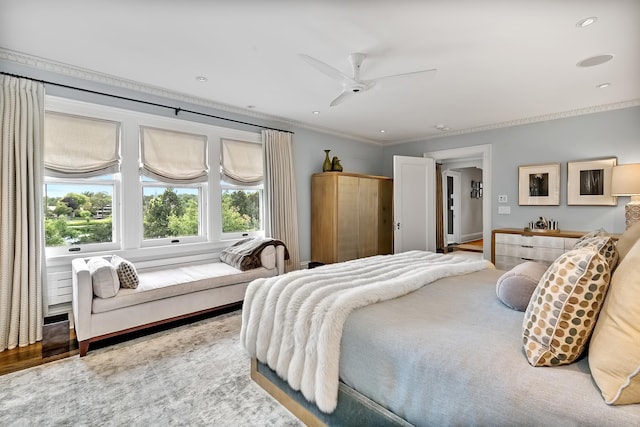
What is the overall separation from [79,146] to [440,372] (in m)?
3.69

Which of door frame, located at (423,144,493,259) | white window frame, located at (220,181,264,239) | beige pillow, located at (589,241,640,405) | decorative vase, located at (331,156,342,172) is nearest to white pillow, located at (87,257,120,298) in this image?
white window frame, located at (220,181,264,239)

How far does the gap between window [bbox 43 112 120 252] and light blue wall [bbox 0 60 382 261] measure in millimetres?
259

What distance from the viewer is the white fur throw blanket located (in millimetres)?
1529

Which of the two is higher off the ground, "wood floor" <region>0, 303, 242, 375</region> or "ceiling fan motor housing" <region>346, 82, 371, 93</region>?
"ceiling fan motor housing" <region>346, 82, 371, 93</region>

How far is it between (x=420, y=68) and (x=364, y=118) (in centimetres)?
177

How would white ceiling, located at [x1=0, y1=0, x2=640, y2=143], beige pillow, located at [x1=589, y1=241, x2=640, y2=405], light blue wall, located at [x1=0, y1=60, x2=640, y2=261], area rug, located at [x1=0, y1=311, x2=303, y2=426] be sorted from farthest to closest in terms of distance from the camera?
light blue wall, located at [x1=0, y1=60, x2=640, y2=261], white ceiling, located at [x1=0, y1=0, x2=640, y2=143], area rug, located at [x1=0, y1=311, x2=303, y2=426], beige pillow, located at [x1=589, y1=241, x2=640, y2=405]

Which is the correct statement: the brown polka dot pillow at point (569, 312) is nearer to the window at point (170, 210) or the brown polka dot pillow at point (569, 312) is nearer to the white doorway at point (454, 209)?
the window at point (170, 210)

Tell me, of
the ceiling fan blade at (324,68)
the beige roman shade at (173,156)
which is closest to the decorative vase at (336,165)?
the beige roman shade at (173,156)

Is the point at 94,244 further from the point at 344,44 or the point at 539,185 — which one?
the point at 539,185

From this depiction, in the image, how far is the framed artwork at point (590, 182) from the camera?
13.1ft

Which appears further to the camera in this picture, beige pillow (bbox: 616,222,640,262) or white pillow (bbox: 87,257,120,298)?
white pillow (bbox: 87,257,120,298)

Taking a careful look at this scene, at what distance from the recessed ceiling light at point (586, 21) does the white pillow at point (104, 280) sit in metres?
4.06

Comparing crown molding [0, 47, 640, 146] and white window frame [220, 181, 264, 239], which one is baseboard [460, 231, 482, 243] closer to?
crown molding [0, 47, 640, 146]

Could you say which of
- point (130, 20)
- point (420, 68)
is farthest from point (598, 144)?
point (130, 20)
